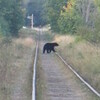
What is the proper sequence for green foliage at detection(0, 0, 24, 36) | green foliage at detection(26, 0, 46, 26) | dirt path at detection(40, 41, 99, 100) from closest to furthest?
1. dirt path at detection(40, 41, 99, 100)
2. green foliage at detection(0, 0, 24, 36)
3. green foliage at detection(26, 0, 46, 26)

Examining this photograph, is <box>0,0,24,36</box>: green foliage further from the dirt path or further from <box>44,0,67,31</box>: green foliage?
the dirt path

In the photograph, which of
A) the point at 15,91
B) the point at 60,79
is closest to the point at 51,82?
the point at 60,79

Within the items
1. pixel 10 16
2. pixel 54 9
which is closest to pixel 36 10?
pixel 54 9

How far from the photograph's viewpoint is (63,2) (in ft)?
250

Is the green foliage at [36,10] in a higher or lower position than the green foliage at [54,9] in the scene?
lower

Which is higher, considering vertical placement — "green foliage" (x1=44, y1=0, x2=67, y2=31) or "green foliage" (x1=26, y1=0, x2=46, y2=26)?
"green foliage" (x1=44, y1=0, x2=67, y2=31)

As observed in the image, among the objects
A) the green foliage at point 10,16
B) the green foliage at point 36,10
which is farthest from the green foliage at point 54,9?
the green foliage at point 36,10

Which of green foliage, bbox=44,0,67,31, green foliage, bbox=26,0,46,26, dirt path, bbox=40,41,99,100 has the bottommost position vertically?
green foliage, bbox=26,0,46,26

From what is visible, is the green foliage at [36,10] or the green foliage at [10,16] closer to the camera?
the green foliage at [10,16]

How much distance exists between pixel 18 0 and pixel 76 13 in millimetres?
11880

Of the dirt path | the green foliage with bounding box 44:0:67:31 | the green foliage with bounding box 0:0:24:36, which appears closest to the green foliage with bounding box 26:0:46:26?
the green foliage with bounding box 44:0:67:31

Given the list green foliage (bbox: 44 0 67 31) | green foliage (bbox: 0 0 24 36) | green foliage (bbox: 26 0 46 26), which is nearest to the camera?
green foliage (bbox: 0 0 24 36)

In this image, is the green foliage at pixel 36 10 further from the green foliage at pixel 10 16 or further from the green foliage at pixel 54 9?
the green foliage at pixel 10 16

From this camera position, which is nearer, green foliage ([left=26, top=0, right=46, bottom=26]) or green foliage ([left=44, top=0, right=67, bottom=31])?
green foliage ([left=44, top=0, right=67, bottom=31])
